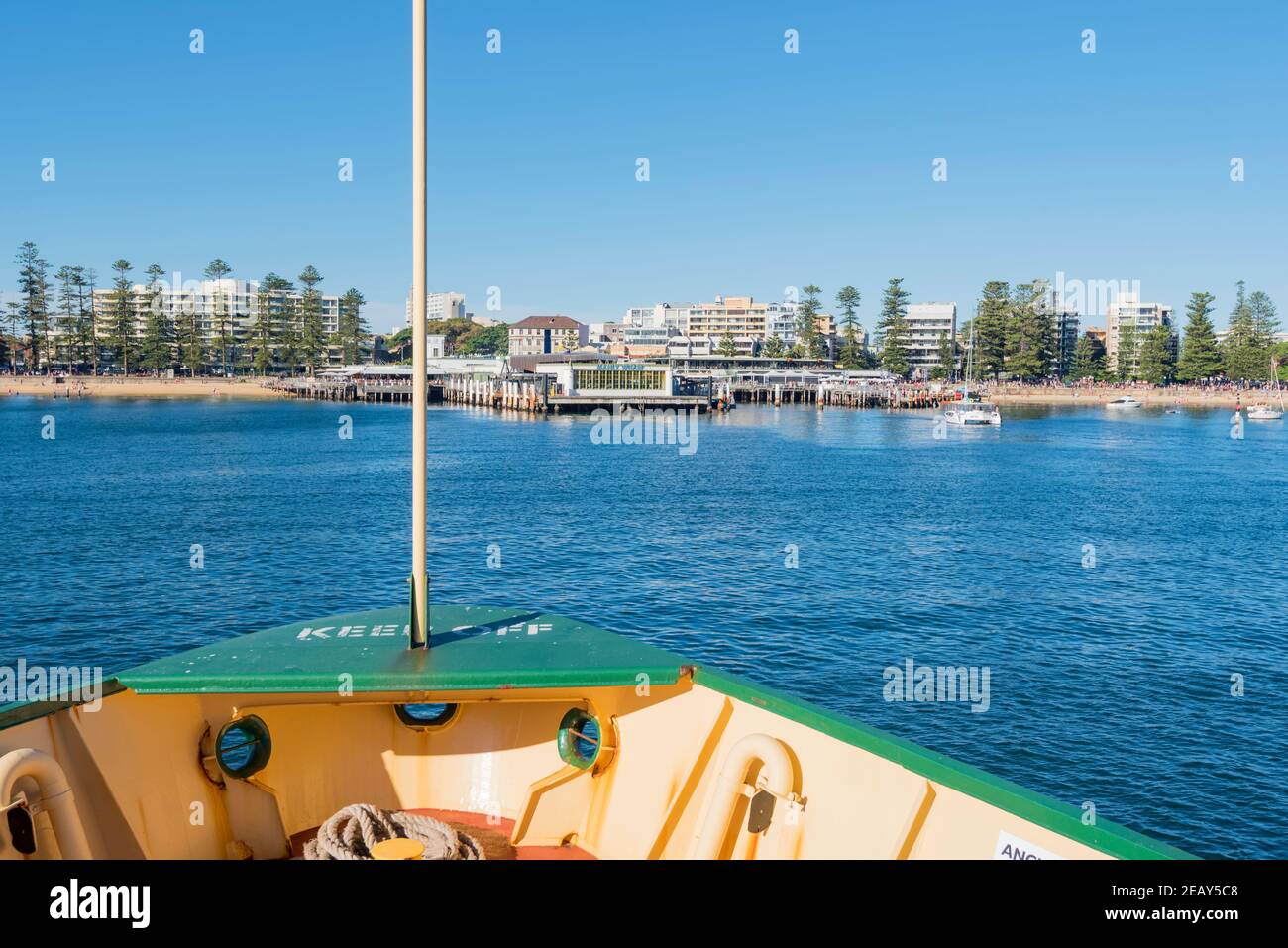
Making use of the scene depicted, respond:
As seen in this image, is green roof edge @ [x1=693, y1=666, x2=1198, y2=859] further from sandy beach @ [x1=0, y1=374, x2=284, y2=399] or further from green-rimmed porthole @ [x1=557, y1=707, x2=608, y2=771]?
sandy beach @ [x1=0, y1=374, x2=284, y2=399]

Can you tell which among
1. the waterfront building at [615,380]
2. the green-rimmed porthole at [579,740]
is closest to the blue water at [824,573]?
the green-rimmed porthole at [579,740]

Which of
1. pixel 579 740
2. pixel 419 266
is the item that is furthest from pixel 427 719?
pixel 419 266

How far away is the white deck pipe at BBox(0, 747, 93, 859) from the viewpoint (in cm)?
725

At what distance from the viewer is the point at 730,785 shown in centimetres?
860

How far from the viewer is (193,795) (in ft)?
30.7

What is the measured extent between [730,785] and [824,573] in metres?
31.8

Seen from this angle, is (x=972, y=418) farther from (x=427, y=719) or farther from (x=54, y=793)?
(x=54, y=793)

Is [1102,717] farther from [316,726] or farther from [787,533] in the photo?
[787,533]

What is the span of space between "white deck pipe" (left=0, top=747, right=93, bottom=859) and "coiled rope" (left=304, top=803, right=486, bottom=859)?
1.95 metres

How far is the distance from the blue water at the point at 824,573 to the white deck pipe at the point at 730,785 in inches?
520

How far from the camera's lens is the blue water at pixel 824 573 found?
915 inches

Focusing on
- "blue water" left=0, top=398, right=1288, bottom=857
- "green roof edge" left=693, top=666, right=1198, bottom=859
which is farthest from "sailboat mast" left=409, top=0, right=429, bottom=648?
"blue water" left=0, top=398, right=1288, bottom=857

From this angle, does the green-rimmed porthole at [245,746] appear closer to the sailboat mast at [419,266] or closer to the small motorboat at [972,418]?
the sailboat mast at [419,266]
